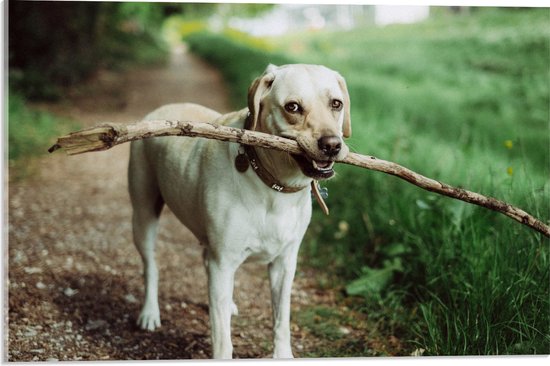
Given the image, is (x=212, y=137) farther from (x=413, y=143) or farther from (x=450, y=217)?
(x=413, y=143)

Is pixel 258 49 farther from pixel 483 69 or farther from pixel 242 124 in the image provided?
pixel 242 124

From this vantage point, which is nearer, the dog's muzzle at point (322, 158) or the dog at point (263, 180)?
the dog's muzzle at point (322, 158)

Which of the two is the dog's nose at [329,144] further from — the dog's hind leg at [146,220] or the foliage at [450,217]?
the dog's hind leg at [146,220]

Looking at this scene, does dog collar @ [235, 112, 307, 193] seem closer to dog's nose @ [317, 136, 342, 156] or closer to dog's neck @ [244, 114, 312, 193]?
dog's neck @ [244, 114, 312, 193]

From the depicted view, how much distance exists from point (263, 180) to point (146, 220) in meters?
0.90

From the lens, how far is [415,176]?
6.77ft

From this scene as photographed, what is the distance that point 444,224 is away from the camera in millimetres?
2969

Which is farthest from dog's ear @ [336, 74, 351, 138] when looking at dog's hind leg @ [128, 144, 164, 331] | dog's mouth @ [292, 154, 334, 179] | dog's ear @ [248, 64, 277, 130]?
dog's hind leg @ [128, 144, 164, 331]

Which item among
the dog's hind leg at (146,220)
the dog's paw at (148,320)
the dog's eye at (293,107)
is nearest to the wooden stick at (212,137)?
the dog's eye at (293,107)

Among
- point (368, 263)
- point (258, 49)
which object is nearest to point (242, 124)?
point (368, 263)

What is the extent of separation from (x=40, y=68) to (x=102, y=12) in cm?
251

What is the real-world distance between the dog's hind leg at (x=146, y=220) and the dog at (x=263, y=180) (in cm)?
24

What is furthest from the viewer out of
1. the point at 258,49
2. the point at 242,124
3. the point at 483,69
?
the point at 483,69

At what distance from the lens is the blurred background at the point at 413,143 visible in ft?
8.34
